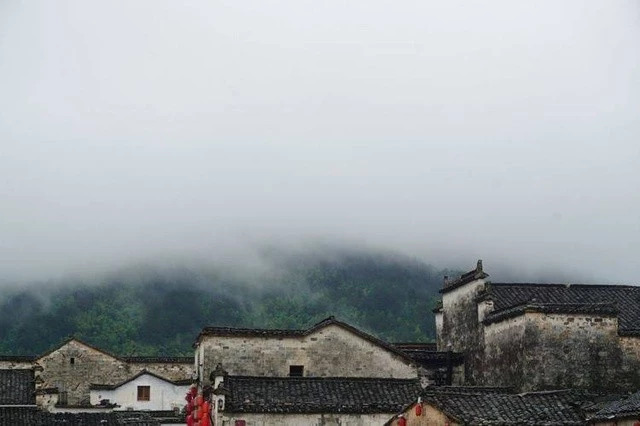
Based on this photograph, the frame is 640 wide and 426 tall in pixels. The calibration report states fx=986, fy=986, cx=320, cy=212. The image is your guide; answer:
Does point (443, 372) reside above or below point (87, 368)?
below

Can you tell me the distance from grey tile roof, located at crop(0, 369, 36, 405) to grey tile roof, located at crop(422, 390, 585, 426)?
2120 cm

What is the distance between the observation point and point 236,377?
36.3m

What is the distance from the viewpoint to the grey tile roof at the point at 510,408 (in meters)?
30.2

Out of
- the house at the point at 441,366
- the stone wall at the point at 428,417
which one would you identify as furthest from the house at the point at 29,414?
the stone wall at the point at 428,417

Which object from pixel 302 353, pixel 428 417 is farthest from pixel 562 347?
pixel 428 417

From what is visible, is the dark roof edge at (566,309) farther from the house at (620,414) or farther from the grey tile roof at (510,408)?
the house at (620,414)

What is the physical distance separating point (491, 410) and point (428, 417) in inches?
101

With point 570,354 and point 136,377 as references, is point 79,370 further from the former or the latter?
point 570,354

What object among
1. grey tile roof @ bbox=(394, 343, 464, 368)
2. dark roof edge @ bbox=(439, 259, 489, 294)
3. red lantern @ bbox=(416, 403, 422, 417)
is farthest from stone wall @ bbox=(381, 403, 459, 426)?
dark roof edge @ bbox=(439, 259, 489, 294)

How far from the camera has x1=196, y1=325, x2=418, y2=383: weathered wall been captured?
40.5 m

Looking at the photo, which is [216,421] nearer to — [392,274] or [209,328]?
[209,328]

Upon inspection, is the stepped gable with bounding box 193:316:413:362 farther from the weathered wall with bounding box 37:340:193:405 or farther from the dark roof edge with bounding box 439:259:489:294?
the weathered wall with bounding box 37:340:193:405

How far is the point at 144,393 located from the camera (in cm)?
5669

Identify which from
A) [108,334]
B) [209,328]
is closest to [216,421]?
[209,328]
